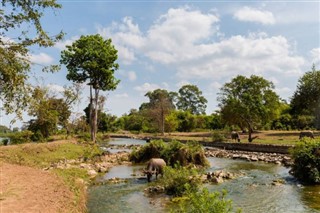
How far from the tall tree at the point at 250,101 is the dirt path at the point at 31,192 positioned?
32.7 metres

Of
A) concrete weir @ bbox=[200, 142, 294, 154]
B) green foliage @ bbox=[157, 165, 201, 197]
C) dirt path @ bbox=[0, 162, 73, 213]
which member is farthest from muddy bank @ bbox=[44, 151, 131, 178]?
concrete weir @ bbox=[200, 142, 294, 154]

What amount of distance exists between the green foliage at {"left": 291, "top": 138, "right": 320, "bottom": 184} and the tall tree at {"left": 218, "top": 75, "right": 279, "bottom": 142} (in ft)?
75.7

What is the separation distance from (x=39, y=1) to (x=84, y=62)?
107ft

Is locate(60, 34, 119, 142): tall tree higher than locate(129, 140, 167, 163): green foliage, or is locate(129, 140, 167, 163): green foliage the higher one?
locate(60, 34, 119, 142): tall tree

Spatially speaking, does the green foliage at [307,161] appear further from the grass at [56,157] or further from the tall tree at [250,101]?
the tall tree at [250,101]

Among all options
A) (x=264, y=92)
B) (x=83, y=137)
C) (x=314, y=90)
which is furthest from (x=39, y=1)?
(x=314, y=90)

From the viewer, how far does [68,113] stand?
52.2 m

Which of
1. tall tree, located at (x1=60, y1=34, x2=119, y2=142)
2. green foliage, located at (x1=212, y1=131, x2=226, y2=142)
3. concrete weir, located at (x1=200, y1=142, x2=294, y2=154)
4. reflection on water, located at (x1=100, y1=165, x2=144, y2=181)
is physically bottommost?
reflection on water, located at (x1=100, y1=165, x2=144, y2=181)

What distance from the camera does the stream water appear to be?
1489 cm

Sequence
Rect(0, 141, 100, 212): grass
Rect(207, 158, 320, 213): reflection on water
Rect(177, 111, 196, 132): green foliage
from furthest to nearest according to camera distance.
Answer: Rect(177, 111, 196, 132): green foliage
Rect(0, 141, 100, 212): grass
Rect(207, 158, 320, 213): reflection on water

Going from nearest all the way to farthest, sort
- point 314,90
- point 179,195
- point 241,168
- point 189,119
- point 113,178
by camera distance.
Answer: point 179,195 < point 113,178 < point 241,168 < point 314,90 < point 189,119

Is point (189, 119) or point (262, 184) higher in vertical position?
point (189, 119)

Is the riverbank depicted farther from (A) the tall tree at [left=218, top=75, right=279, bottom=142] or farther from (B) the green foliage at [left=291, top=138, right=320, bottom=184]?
(A) the tall tree at [left=218, top=75, right=279, bottom=142]

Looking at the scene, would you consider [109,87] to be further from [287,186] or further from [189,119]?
[189,119]
